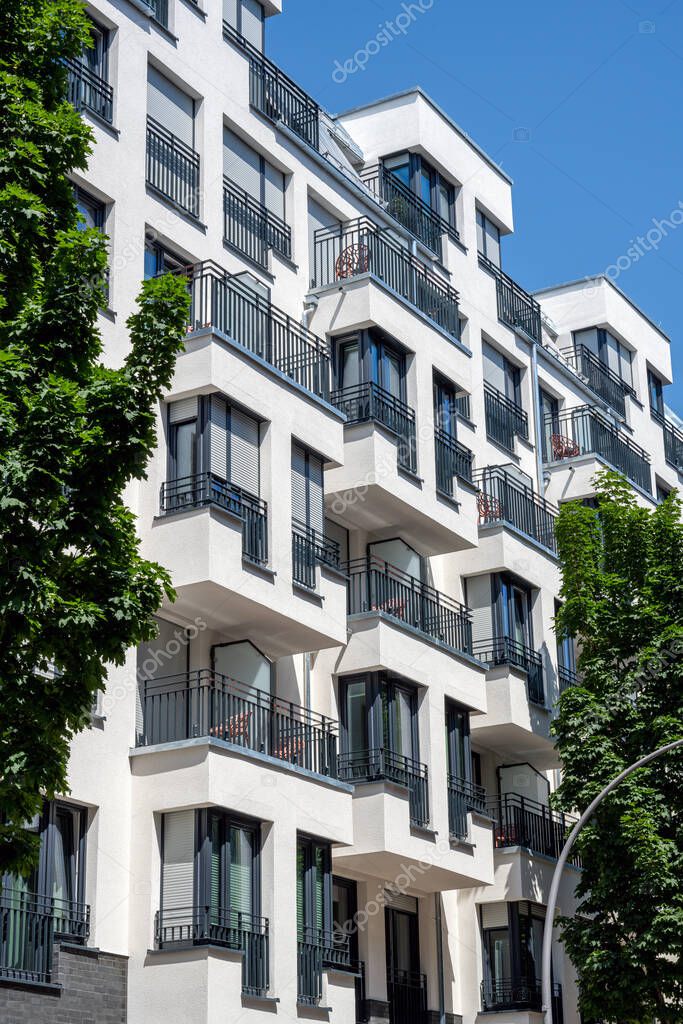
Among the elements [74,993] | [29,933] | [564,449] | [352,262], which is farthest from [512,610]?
[29,933]

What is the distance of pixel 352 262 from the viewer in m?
32.6

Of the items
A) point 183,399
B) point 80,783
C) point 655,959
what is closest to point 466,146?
point 183,399

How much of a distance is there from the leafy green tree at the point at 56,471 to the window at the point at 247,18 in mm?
16839

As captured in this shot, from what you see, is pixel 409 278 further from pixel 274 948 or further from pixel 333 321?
pixel 274 948

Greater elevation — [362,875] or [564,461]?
[564,461]

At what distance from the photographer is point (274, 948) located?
2431 cm

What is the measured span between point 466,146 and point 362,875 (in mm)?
19393

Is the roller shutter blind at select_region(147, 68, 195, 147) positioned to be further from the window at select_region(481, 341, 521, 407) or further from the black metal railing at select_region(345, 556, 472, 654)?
the window at select_region(481, 341, 521, 407)

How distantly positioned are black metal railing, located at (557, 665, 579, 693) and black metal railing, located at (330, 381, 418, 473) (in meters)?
7.78

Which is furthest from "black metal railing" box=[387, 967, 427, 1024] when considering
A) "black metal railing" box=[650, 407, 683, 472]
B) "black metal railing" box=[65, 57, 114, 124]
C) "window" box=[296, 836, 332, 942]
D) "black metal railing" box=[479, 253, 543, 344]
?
"black metal railing" box=[650, 407, 683, 472]

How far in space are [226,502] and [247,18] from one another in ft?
39.4

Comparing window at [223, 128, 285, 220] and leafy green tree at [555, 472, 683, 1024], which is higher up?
window at [223, 128, 285, 220]

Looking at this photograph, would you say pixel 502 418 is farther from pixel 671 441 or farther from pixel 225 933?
pixel 225 933

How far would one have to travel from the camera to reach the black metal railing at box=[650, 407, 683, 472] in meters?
52.0
